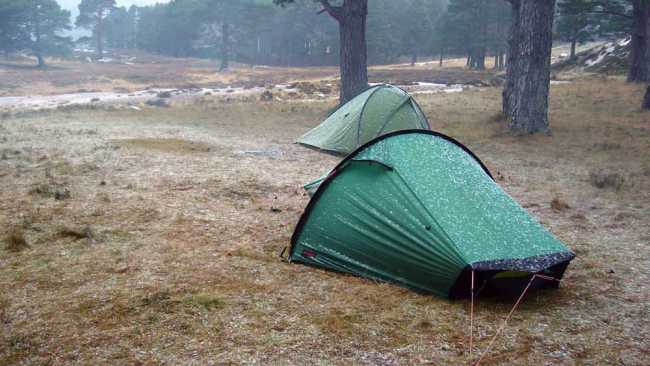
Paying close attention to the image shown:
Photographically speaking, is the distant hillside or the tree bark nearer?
the tree bark

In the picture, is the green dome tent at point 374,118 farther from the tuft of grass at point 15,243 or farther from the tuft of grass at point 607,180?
the tuft of grass at point 15,243

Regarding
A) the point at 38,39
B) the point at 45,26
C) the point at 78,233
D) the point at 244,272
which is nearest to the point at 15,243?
the point at 78,233

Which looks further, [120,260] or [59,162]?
[59,162]

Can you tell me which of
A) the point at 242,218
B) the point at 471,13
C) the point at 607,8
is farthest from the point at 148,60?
the point at 242,218

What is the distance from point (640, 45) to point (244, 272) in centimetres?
2372

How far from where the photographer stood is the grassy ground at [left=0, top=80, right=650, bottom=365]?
4180 mm

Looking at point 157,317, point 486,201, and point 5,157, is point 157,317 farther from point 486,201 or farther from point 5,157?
point 5,157

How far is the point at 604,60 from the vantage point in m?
35.8

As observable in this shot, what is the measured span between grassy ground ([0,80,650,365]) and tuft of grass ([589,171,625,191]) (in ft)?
0.16

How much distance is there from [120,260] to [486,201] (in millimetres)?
3946

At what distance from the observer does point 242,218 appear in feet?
24.9

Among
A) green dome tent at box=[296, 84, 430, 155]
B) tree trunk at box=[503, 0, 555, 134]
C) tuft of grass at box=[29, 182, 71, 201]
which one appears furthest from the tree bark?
tuft of grass at box=[29, 182, 71, 201]

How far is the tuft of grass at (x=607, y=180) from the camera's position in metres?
9.33

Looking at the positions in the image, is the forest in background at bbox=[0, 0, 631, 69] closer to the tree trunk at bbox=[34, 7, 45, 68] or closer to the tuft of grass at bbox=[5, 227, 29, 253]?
the tree trunk at bbox=[34, 7, 45, 68]
